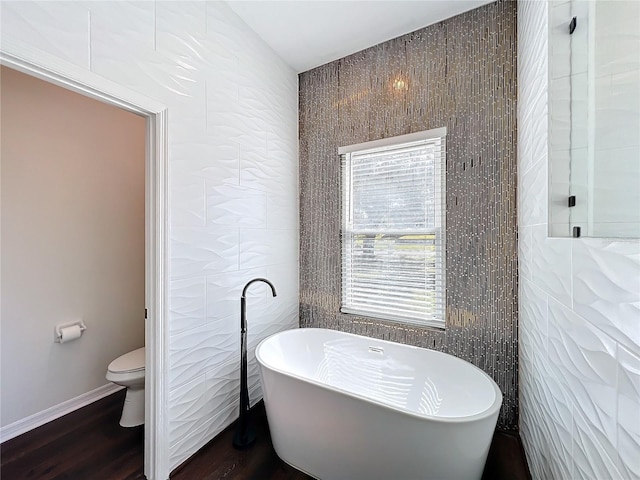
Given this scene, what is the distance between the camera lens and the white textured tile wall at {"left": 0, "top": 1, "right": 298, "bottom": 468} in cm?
126

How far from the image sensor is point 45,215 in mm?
2004

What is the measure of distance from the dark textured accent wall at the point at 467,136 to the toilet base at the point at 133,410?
5.39 feet

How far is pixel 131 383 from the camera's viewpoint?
1.89m

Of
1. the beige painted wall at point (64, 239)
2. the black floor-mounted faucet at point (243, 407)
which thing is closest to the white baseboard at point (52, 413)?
the beige painted wall at point (64, 239)

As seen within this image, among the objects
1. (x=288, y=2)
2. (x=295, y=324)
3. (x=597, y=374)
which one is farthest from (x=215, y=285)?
(x=288, y=2)

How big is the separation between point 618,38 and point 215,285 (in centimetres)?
209

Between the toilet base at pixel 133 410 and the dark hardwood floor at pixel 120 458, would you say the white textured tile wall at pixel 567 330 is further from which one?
the toilet base at pixel 133 410

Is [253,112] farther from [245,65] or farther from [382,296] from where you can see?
[382,296]

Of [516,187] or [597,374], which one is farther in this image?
[516,187]

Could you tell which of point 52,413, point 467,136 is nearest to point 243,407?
point 52,413

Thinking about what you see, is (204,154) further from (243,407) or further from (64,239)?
(243,407)

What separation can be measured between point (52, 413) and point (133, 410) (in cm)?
64

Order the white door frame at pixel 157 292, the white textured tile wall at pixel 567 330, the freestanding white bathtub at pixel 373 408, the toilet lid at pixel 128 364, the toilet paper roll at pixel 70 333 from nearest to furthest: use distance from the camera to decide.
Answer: the white textured tile wall at pixel 567 330
the freestanding white bathtub at pixel 373 408
the white door frame at pixel 157 292
the toilet lid at pixel 128 364
the toilet paper roll at pixel 70 333

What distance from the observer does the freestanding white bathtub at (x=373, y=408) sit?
1.24 meters
